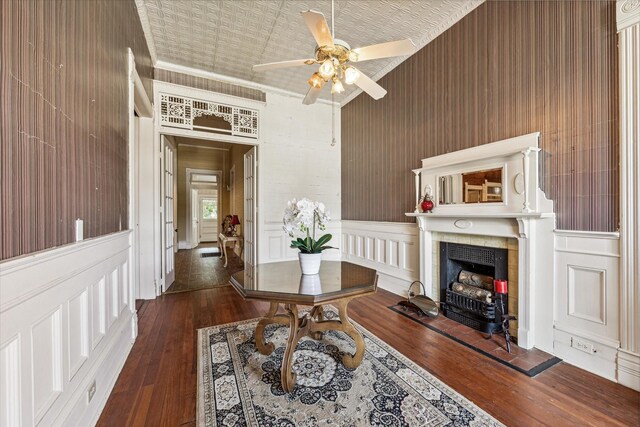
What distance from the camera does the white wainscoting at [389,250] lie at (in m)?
3.46

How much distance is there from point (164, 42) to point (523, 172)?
423 cm

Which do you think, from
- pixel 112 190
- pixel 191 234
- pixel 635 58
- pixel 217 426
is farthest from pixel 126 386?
pixel 191 234

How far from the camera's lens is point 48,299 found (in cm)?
108

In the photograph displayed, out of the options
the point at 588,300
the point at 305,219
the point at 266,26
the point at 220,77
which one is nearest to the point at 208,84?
the point at 220,77

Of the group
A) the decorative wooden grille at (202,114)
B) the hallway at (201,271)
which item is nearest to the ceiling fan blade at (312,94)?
the decorative wooden grille at (202,114)

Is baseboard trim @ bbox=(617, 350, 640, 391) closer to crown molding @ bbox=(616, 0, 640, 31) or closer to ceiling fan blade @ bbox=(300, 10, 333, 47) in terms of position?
crown molding @ bbox=(616, 0, 640, 31)

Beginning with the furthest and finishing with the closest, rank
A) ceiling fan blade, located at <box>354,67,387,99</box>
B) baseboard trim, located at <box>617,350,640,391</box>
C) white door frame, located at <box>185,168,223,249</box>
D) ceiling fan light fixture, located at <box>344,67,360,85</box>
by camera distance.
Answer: white door frame, located at <box>185,168,223,249</box>
ceiling fan blade, located at <box>354,67,387,99</box>
ceiling fan light fixture, located at <box>344,67,360,85</box>
baseboard trim, located at <box>617,350,640,391</box>

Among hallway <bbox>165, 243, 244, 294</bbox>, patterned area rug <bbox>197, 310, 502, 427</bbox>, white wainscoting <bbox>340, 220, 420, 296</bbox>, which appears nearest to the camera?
patterned area rug <bbox>197, 310, 502, 427</bbox>

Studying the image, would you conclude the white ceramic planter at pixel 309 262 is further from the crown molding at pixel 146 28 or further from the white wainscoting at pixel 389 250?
the crown molding at pixel 146 28

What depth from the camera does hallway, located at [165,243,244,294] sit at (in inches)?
163

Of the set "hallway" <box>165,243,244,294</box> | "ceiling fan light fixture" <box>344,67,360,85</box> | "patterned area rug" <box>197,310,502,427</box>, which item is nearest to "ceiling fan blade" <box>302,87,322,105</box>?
"ceiling fan light fixture" <box>344,67,360,85</box>

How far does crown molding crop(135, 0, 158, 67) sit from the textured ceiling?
0.04 ft

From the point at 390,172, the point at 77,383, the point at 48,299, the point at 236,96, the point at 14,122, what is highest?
the point at 236,96

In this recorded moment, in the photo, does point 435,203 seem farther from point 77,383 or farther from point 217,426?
point 77,383
